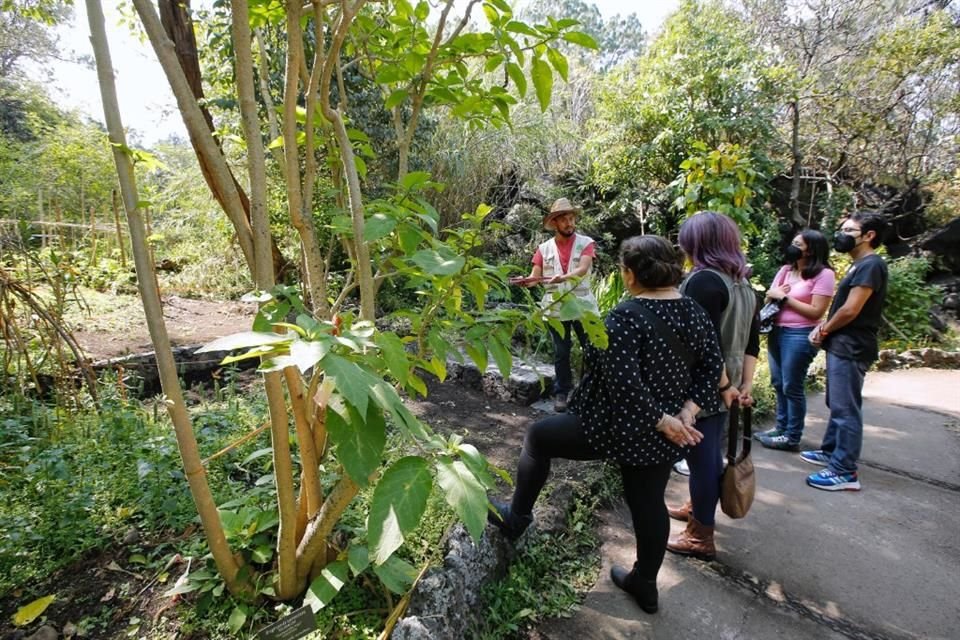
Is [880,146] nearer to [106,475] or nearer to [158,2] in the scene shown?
[158,2]

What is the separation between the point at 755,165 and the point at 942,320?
3849mm

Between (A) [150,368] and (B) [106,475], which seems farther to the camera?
(A) [150,368]

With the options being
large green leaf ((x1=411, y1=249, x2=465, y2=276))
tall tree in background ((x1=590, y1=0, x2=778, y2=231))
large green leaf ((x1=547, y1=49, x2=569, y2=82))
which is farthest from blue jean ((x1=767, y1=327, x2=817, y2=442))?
tall tree in background ((x1=590, y1=0, x2=778, y2=231))

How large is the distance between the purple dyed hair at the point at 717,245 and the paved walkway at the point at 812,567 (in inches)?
54.3

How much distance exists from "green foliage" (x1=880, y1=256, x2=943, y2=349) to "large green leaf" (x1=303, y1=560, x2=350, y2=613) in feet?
26.1

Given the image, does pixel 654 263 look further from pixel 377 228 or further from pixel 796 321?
pixel 796 321

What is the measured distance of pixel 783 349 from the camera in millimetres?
3213

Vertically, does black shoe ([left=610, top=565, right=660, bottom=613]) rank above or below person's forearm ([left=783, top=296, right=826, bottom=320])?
below

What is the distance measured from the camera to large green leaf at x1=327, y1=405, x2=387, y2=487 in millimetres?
795

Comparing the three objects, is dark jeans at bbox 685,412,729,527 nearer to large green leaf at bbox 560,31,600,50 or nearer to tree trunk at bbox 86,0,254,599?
large green leaf at bbox 560,31,600,50

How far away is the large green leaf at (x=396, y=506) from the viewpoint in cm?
79

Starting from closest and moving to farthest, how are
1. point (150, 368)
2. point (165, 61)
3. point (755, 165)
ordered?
point (165, 61) → point (150, 368) → point (755, 165)

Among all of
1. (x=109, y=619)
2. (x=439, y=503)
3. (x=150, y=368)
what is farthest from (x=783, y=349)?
(x=150, y=368)

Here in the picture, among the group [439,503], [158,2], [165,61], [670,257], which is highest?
[158,2]
